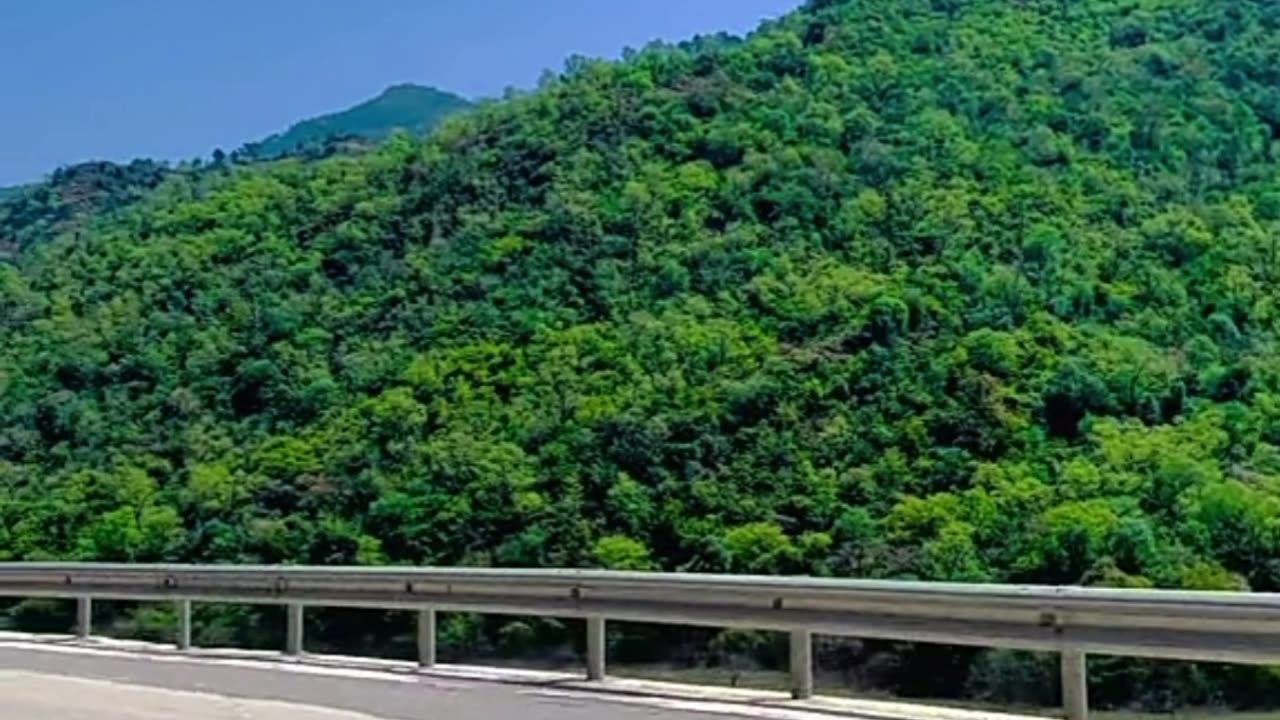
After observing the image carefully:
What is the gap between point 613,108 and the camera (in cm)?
7362

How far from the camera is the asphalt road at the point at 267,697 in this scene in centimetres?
1138

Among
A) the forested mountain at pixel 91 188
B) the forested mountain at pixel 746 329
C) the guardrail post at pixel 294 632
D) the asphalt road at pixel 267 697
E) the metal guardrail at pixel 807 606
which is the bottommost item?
the asphalt road at pixel 267 697

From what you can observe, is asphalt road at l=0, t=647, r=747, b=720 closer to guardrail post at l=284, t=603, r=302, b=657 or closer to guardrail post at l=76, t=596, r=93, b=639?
guardrail post at l=284, t=603, r=302, b=657

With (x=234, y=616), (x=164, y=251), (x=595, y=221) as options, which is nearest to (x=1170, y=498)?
(x=234, y=616)

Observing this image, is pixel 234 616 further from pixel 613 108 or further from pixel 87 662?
pixel 613 108

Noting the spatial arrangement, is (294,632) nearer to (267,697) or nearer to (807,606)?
(267,697)

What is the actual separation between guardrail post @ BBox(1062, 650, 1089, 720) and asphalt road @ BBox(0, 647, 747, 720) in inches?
77.8

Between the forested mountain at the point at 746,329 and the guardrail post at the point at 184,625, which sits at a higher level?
the forested mountain at the point at 746,329

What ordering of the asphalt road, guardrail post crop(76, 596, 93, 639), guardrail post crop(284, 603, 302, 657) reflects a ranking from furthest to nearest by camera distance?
guardrail post crop(76, 596, 93, 639) < guardrail post crop(284, 603, 302, 657) < the asphalt road

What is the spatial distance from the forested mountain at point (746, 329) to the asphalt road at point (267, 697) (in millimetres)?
2508

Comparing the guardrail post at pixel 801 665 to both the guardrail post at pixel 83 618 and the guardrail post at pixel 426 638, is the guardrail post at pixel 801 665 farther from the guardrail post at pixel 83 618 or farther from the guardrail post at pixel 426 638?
the guardrail post at pixel 83 618

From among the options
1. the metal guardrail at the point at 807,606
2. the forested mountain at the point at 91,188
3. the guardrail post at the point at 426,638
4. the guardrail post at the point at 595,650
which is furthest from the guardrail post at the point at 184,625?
the forested mountain at the point at 91,188

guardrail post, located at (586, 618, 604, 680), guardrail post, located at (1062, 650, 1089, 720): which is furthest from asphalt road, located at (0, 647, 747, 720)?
guardrail post, located at (1062, 650, 1089, 720)

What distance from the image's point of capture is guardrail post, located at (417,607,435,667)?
47.6 ft
